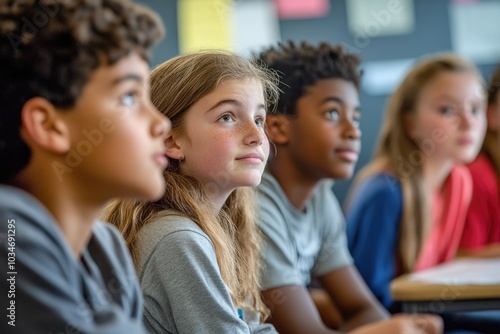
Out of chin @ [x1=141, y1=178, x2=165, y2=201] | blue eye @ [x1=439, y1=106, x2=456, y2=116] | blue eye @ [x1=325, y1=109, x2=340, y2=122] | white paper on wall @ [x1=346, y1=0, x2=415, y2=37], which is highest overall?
white paper on wall @ [x1=346, y1=0, x2=415, y2=37]

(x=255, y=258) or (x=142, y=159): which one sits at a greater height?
(x=142, y=159)

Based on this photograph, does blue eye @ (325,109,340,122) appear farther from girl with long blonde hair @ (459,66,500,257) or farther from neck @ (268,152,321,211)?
girl with long blonde hair @ (459,66,500,257)

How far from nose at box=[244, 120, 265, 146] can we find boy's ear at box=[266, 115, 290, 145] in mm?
463

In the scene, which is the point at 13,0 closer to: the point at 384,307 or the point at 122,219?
the point at 122,219

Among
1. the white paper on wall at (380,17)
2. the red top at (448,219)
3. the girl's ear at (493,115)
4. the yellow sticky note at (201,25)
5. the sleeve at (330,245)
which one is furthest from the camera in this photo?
the yellow sticky note at (201,25)

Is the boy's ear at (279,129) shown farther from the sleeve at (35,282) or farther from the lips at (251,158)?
the sleeve at (35,282)

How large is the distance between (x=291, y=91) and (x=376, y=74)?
2272mm

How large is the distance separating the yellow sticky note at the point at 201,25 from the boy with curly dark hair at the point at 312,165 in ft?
7.38

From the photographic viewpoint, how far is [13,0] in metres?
0.83

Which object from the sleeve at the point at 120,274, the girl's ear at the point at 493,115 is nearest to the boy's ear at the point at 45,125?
the sleeve at the point at 120,274

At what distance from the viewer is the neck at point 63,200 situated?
2.69 ft

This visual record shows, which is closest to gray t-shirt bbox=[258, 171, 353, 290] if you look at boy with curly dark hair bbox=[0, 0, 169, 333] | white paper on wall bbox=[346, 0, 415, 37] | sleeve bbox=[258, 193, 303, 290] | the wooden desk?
sleeve bbox=[258, 193, 303, 290]

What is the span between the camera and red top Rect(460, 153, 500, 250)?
2332 mm

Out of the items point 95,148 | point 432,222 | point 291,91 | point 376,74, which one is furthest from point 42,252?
point 376,74
